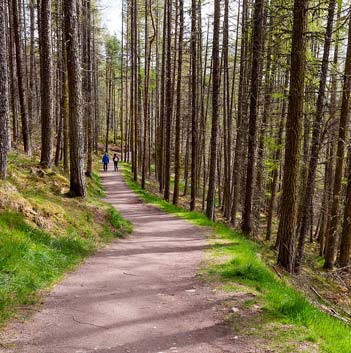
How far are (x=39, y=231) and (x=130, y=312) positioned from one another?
339 centimetres

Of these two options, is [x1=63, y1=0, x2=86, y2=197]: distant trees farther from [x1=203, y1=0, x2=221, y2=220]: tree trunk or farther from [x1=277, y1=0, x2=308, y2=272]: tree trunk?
[x1=277, y1=0, x2=308, y2=272]: tree trunk

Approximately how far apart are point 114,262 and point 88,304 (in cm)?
245

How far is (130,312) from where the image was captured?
5.33 meters

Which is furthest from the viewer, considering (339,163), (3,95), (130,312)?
(339,163)

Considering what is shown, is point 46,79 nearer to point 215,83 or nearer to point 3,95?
point 3,95

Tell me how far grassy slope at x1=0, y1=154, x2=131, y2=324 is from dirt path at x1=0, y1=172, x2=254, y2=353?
1.16 ft

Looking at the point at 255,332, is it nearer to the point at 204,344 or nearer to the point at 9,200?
the point at 204,344

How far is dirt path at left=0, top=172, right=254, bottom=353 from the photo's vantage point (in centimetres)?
436

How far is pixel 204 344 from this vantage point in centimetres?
446

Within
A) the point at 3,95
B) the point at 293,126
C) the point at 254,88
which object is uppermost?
the point at 254,88

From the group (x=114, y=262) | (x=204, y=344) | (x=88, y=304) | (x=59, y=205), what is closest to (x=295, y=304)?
(x=204, y=344)

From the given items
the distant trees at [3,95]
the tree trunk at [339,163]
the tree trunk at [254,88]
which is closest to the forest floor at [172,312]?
the distant trees at [3,95]

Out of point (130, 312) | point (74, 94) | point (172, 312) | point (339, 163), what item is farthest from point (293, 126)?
point (339, 163)

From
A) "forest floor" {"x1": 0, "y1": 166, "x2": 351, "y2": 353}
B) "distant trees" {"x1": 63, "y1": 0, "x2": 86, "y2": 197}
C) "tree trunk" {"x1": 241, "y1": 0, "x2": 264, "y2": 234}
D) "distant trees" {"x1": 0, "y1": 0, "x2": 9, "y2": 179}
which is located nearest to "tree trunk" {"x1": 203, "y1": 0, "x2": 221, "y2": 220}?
"tree trunk" {"x1": 241, "y1": 0, "x2": 264, "y2": 234}
